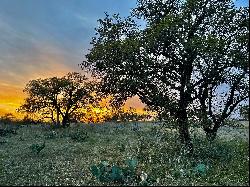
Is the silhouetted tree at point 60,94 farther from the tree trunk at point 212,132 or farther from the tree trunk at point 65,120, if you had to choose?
the tree trunk at point 212,132

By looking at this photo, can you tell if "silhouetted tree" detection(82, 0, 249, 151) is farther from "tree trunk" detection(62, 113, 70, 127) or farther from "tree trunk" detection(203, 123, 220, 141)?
"tree trunk" detection(62, 113, 70, 127)

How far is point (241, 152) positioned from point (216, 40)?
6689mm

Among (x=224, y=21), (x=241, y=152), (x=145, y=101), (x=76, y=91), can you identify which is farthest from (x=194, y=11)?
(x=76, y=91)

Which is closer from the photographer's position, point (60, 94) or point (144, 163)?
point (144, 163)

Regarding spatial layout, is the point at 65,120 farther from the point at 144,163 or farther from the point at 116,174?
the point at 116,174

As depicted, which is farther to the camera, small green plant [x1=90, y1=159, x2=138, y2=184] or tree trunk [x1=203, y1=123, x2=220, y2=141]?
tree trunk [x1=203, y1=123, x2=220, y2=141]

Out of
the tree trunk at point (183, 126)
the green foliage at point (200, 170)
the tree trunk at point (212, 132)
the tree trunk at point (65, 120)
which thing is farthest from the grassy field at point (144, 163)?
the tree trunk at point (65, 120)

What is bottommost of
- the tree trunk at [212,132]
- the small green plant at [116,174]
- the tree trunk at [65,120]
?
the small green plant at [116,174]

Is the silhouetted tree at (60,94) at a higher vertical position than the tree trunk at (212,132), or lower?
higher

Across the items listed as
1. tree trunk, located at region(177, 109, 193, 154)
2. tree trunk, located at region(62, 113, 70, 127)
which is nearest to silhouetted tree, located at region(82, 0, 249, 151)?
tree trunk, located at region(177, 109, 193, 154)

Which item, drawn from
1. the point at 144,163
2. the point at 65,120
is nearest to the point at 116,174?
the point at 144,163

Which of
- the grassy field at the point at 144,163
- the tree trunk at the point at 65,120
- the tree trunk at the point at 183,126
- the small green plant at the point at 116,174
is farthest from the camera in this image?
the tree trunk at the point at 65,120

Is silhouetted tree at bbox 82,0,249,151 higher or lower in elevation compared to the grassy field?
higher

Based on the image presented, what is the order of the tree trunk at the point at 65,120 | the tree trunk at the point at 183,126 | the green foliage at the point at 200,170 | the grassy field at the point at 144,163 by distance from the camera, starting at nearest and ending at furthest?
the grassy field at the point at 144,163
the green foliage at the point at 200,170
the tree trunk at the point at 183,126
the tree trunk at the point at 65,120
